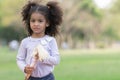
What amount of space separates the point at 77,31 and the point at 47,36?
6540 centimetres

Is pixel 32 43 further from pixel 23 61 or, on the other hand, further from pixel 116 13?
pixel 116 13

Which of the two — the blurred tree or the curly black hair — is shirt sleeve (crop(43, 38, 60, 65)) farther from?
the blurred tree

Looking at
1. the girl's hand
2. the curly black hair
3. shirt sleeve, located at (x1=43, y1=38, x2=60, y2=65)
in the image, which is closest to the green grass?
the curly black hair

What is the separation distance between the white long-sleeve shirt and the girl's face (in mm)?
87

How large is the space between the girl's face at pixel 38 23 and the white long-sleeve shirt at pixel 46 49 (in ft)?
0.29

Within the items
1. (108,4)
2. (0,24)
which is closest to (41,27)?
(0,24)

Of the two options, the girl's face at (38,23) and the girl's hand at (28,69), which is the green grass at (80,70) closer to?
the girl's face at (38,23)

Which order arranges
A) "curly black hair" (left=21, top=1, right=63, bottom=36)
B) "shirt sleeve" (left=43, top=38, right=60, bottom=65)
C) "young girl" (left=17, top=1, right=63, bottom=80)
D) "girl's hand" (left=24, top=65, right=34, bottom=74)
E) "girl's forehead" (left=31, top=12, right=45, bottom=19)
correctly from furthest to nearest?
"curly black hair" (left=21, top=1, right=63, bottom=36), "girl's forehead" (left=31, top=12, right=45, bottom=19), "young girl" (left=17, top=1, right=63, bottom=80), "shirt sleeve" (left=43, top=38, right=60, bottom=65), "girl's hand" (left=24, top=65, right=34, bottom=74)

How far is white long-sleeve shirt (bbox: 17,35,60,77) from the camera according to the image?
4453 mm

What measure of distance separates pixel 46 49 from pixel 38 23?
30 cm

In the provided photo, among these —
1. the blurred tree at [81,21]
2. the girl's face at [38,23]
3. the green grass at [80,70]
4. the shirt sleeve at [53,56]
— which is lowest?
the blurred tree at [81,21]

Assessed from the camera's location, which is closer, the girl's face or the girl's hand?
the girl's hand

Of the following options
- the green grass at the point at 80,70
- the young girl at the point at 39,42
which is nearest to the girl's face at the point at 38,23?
the young girl at the point at 39,42

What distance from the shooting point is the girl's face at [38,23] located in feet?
14.8
